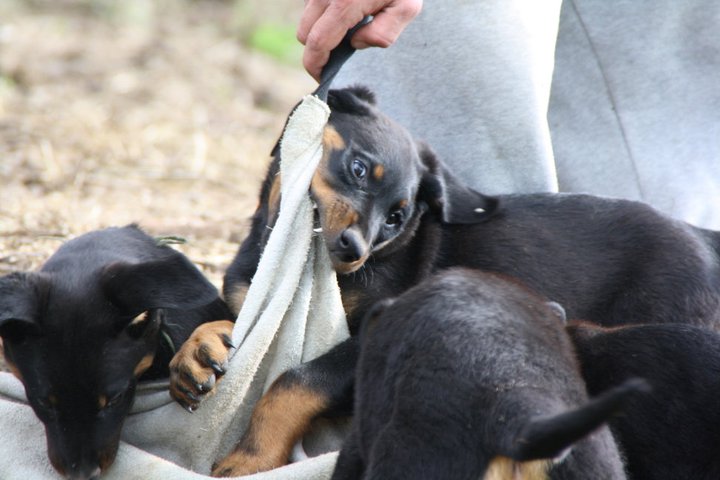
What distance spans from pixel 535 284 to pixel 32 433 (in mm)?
1955

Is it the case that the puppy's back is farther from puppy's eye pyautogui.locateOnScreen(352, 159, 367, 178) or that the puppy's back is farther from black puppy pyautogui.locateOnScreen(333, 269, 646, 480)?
puppy's eye pyautogui.locateOnScreen(352, 159, 367, 178)

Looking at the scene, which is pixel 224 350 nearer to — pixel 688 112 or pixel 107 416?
pixel 107 416

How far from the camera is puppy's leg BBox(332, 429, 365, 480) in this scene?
9.20ft

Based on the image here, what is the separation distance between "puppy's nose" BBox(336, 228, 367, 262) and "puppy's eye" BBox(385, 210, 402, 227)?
397mm

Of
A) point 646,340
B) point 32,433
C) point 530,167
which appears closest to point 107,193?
point 530,167

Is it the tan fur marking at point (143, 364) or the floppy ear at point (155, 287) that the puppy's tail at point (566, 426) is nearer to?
the floppy ear at point (155, 287)

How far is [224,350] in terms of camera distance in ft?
12.1

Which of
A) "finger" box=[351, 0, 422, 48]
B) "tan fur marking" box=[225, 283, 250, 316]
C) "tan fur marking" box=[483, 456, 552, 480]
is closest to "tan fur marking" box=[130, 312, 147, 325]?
"tan fur marking" box=[225, 283, 250, 316]

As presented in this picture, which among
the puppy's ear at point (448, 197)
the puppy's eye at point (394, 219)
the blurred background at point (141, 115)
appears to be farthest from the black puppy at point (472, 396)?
the blurred background at point (141, 115)

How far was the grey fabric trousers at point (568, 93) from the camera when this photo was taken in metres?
4.89

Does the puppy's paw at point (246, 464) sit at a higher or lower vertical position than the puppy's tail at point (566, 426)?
lower

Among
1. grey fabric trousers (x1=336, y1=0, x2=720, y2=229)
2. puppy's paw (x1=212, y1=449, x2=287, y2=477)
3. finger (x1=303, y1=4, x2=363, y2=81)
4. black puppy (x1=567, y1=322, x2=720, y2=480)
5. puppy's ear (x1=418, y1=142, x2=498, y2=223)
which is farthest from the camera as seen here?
grey fabric trousers (x1=336, y1=0, x2=720, y2=229)

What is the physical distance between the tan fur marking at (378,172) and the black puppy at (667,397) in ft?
4.19

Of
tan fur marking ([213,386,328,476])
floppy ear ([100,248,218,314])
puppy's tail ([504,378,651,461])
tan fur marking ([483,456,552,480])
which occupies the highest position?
puppy's tail ([504,378,651,461])
